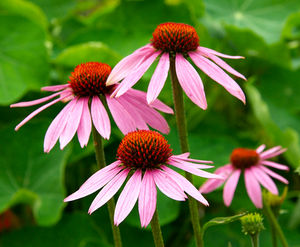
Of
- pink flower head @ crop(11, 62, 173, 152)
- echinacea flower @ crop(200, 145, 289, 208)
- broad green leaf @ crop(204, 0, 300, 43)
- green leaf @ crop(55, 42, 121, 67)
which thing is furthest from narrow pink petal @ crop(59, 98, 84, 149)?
broad green leaf @ crop(204, 0, 300, 43)

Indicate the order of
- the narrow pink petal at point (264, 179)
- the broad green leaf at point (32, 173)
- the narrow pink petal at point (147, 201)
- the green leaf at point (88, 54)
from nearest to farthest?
the narrow pink petal at point (147, 201) < the narrow pink petal at point (264, 179) < the broad green leaf at point (32, 173) < the green leaf at point (88, 54)

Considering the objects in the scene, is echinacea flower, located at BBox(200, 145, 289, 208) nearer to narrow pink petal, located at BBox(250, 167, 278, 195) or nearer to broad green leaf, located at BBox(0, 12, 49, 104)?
narrow pink petal, located at BBox(250, 167, 278, 195)

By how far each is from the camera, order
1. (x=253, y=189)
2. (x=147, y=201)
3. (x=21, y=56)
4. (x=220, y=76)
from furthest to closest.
Result: 1. (x=21, y=56)
2. (x=253, y=189)
3. (x=220, y=76)
4. (x=147, y=201)

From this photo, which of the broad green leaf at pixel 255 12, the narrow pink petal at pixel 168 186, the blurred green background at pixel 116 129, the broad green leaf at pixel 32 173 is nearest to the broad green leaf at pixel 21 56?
the blurred green background at pixel 116 129

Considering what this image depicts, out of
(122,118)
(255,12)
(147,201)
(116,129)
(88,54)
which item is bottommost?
(147,201)

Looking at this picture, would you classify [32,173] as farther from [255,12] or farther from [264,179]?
[255,12]

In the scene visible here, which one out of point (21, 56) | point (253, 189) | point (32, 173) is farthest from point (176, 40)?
point (21, 56)

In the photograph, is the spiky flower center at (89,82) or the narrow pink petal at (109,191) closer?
the narrow pink petal at (109,191)

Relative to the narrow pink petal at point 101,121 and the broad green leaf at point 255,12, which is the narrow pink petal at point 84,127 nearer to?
the narrow pink petal at point 101,121

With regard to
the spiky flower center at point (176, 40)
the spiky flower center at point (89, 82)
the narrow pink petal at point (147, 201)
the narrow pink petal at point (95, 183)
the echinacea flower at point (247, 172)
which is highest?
the spiky flower center at point (176, 40)
